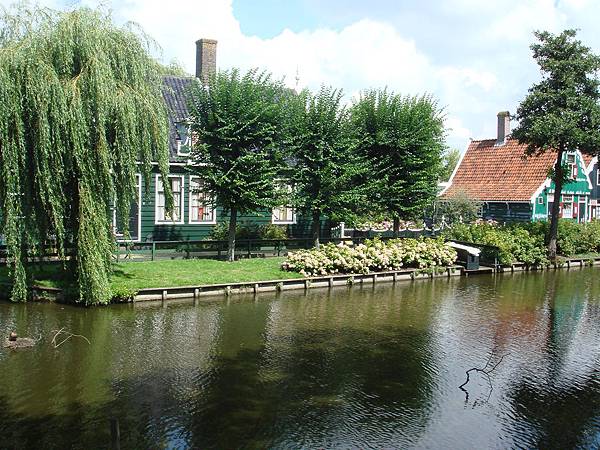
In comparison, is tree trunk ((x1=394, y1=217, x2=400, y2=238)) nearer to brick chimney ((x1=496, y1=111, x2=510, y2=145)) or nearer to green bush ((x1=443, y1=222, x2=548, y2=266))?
green bush ((x1=443, y1=222, x2=548, y2=266))

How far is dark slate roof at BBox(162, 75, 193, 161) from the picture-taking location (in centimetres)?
2936

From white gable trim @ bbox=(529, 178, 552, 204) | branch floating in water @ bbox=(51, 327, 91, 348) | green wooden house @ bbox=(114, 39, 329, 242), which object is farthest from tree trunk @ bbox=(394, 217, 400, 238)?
branch floating in water @ bbox=(51, 327, 91, 348)

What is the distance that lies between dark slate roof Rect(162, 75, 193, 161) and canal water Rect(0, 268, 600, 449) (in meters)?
10.5

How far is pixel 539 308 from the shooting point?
2233 centimetres

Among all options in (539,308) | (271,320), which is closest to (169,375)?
(271,320)

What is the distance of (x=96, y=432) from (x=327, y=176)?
1911cm

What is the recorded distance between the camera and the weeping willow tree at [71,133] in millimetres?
17734

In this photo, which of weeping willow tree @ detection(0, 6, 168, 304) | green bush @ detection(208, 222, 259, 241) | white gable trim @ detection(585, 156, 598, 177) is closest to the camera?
weeping willow tree @ detection(0, 6, 168, 304)

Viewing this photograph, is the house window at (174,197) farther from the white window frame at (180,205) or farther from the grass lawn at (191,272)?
the grass lawn at (191,272)

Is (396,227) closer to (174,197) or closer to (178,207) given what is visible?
(178,207)

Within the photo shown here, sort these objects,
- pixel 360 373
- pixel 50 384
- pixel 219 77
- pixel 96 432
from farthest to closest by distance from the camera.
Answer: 1. pixel 219 77
2. pixel 360 373
3. pixel 50 384
4. pixel 96 432

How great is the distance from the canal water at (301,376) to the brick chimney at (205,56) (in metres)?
17.1

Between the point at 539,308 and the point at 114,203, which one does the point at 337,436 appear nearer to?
the point at 114,203

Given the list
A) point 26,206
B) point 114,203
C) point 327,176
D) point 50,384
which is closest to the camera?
point 50,384
